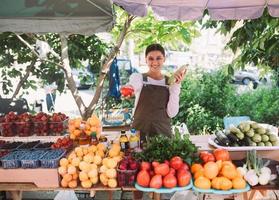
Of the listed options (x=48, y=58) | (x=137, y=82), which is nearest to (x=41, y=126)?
(x=137, y=82)

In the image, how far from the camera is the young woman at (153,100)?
357 centimetres

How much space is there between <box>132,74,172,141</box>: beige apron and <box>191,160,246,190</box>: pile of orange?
108cm

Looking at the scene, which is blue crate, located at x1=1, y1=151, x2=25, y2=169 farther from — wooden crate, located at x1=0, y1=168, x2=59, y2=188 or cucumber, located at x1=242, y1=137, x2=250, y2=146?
cucumber, located at x1=242, y1=137, x2=250, y2=146

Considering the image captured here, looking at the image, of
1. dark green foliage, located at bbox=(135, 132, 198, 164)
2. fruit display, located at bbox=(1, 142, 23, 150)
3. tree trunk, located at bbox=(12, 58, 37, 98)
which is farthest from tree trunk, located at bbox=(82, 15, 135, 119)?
dark green foliage, located at bbox=(135, 132, 198, 164)

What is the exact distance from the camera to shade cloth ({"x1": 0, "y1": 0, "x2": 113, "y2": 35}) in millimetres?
2729

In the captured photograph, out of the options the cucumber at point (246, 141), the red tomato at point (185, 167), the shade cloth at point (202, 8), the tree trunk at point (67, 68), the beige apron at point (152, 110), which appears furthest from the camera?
the tree trunk at point (67, 68)

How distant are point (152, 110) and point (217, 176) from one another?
129 centimetres

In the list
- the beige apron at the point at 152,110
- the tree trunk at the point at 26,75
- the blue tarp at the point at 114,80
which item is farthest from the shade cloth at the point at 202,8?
the tree trunk at the point at 26,75

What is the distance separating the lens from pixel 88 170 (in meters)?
2.56

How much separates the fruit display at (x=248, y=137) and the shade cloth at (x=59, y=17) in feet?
5.20

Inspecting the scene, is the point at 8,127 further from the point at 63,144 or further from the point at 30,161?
the point at 30,161

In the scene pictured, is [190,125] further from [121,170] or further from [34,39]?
[121,170]

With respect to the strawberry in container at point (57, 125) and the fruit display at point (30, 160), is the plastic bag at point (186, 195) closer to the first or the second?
the strawberry in container at point (57, 125)

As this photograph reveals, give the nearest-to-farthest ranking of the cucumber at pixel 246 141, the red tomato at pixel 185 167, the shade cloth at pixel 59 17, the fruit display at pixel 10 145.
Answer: the red tomato at pixel 185 167 < the shade cloth at pixel 59 17 < the fruit display at pixel 10 145 < the cucumber at pixel 246 141
